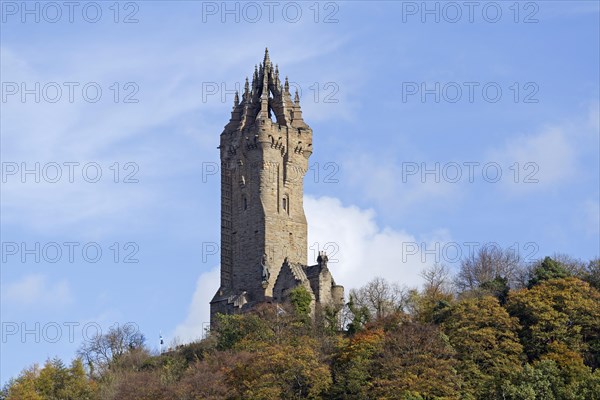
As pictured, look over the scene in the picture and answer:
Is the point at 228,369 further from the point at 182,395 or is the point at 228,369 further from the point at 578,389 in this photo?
the point at 578,389

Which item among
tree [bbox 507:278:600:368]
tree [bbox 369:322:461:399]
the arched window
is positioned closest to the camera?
tree [bbox 369:322:461:399]

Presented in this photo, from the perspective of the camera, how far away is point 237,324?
10744 centimetres

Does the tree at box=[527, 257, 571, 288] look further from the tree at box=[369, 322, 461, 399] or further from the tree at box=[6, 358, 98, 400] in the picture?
the tree at box=[6, 358, 98, 400]

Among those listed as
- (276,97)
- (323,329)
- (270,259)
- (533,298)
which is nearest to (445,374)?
(533,298)

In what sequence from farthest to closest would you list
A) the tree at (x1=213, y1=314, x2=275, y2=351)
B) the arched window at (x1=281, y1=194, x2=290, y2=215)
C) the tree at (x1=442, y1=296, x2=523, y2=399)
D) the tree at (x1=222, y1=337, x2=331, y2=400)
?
the arched window at (x1=281, y1=194, x2=290, y2=215) < the tree at (x1=213, y1=314, x2=275, y2=351) < the tree at (x1=222, y1=337, x2=331, y2=400) < the tree at (x1=442, y1=296, x2=523, y2=399)

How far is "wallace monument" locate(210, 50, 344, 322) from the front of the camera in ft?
382

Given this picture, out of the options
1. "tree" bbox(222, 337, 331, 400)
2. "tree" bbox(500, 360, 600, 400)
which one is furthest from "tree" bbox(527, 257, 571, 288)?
"tree" bbox(222, 337, 331, 400)

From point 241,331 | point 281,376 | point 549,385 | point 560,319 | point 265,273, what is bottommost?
point 549,385

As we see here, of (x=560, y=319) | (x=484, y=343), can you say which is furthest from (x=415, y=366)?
(x=560, y=319)

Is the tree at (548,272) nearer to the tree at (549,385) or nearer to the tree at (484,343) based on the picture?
the tree at (484,343)

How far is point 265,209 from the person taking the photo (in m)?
118

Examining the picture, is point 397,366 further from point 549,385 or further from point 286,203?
point 286,203

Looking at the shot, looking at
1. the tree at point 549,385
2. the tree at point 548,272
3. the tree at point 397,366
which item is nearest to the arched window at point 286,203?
the tree at point 548,272

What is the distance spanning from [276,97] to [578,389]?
43.4 metres
